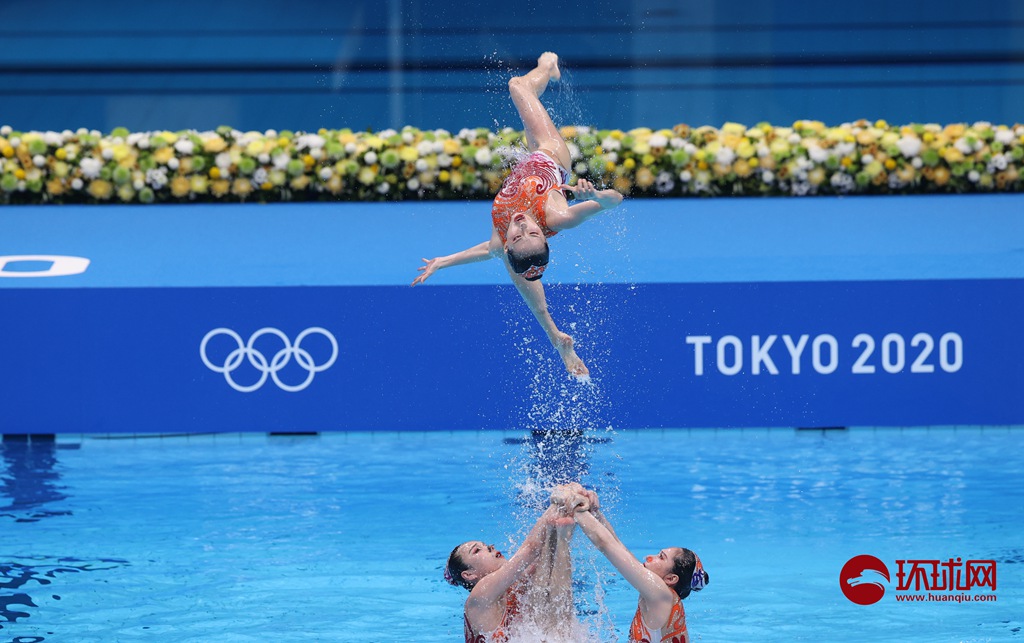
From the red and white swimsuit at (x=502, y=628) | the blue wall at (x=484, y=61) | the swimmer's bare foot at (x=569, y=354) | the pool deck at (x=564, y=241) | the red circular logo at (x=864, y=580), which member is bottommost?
the red circular logo at (x=864, y=580)

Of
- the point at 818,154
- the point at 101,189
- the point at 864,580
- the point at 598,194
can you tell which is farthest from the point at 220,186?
the point at 864,580

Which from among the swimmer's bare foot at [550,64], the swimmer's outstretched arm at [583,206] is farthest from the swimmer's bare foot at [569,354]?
the swimmer's bare foot at [550,64]

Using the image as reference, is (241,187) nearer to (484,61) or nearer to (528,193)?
(484,61)

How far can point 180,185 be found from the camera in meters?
11.4

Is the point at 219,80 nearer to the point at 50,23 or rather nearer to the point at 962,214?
the point at 50,23

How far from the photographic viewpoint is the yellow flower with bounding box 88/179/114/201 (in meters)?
11.4

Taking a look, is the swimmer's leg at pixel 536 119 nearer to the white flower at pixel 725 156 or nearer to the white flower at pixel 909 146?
the white flower at pixel 725 156

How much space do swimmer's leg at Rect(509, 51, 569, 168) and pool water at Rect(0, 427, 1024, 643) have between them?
6.44 feet

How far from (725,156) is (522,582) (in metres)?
7.02

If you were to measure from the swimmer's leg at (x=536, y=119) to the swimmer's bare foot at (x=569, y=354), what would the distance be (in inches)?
31.9

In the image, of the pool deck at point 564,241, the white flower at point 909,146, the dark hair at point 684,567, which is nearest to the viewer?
Result: the dark hair at point 684,567

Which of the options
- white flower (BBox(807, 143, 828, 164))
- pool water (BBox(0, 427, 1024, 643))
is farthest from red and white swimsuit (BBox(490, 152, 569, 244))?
white flower (BBox(807, 143, 828, 164))

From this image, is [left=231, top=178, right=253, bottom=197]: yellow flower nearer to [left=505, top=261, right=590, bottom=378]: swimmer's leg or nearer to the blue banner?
the blue banner

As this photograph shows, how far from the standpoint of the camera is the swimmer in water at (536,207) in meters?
5.73
